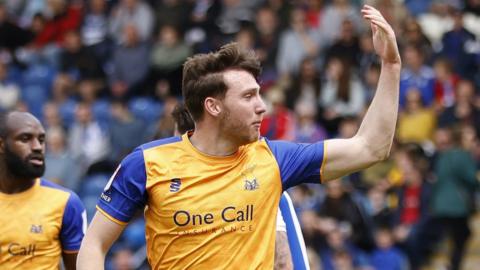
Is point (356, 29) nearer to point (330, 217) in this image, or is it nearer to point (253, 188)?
point (330, 217)

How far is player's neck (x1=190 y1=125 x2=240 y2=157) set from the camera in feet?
18.9

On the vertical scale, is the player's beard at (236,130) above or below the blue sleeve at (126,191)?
above

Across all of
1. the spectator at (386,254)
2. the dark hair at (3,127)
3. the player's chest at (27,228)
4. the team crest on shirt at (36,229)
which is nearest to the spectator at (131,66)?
the spectator at (386,254)

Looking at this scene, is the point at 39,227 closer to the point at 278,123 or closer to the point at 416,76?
the point at 278,123

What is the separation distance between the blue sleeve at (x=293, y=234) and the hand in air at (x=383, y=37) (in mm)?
1327

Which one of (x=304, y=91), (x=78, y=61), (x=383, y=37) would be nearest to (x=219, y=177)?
(x=383, y=37)

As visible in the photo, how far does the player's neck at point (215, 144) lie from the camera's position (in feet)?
18.9

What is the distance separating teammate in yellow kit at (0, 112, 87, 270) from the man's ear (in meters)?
1.63

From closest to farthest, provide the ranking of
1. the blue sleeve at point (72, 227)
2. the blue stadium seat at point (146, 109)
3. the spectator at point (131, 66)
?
1. the blue sleeve at point (72, 227)
2. the blue stadium seat at point (146, 109)
3. the spectator at point (131, 66)

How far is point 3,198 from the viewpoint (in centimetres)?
709

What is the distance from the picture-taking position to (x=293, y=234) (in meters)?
6.47

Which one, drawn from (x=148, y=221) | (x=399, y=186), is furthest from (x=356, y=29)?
(x=148, y=221)

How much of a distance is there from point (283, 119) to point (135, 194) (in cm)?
963

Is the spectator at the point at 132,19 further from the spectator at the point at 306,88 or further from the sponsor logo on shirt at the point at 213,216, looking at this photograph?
the sponsor logo on shirt at the point at 213,216
